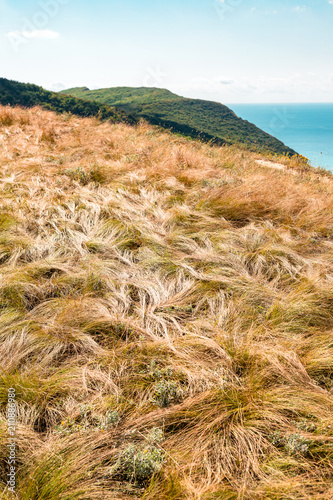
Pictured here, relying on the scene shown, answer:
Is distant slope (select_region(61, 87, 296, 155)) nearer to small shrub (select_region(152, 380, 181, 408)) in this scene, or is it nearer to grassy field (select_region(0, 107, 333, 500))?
grassy field (select_region(0, 107, 333, 500))

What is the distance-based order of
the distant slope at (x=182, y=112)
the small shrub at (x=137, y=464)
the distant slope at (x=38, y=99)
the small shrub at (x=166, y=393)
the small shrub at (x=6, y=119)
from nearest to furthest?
1. the small shrub at (x=137, y=464)
2. the small shrub at (x=166, y=393)
3. the small shrub at (x=6, y=119)
4. the distant slope at (x=38, y=99)
5. the distant slope at (x=182, y=112)

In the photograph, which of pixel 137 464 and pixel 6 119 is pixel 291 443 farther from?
pixel 6 119

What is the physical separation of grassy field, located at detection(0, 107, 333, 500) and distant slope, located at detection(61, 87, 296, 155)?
25742 millimetres

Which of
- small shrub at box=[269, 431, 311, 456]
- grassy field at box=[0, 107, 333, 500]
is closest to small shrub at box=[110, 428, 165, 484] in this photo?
grassy field at box=[0, 107, 333, 500]

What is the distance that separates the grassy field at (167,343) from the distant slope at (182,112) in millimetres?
25742

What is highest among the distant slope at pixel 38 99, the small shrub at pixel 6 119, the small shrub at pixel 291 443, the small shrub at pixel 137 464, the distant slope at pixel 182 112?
the distant slope at pixel 182 112

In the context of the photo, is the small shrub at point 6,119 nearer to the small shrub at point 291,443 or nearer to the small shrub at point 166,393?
the small shrub at point 166,393

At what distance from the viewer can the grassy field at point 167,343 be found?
3.82 ft

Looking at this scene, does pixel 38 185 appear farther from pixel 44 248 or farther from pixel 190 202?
pixel 190 202

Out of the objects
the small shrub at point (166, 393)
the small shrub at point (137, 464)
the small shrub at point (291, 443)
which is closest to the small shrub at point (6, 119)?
the small shrub at point (166, 393)

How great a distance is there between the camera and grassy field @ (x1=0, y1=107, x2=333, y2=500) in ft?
3.82

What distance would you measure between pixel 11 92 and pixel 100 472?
35749 millimetres

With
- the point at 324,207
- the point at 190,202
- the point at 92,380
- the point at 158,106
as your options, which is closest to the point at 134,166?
the point at 190,202

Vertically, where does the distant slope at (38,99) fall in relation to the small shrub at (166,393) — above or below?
Answer: above
